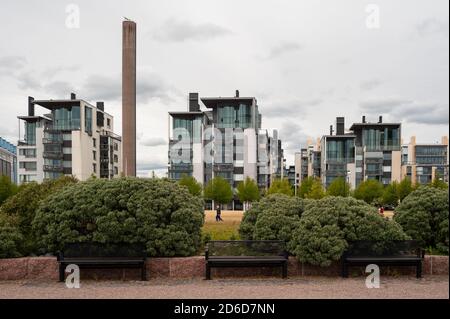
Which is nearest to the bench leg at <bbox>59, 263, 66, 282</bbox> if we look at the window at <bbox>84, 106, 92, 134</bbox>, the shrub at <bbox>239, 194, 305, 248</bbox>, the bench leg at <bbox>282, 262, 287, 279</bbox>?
the shrub at <bbox>239, 194, 305, 248</bbox>

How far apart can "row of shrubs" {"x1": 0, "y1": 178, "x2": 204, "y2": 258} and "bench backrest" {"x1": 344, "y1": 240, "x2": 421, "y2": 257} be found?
165 inches

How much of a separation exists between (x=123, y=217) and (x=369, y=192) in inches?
2020

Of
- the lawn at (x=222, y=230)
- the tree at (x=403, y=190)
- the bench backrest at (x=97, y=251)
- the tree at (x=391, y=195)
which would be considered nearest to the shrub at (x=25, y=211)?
the bench backrest at (x=97, y=251)

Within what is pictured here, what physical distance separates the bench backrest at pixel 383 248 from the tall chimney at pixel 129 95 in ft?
79.7

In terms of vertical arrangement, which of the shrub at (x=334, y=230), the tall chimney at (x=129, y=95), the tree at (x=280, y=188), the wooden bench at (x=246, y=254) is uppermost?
the tall chimney at (x=129, y=95)

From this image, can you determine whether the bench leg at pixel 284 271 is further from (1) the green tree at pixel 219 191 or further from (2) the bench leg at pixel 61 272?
(1) the green tree at pixel 219 191

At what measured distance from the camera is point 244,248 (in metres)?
11.2

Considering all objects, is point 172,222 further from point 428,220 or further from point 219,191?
point 219,191

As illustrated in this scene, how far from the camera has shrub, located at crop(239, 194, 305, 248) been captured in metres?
11.8

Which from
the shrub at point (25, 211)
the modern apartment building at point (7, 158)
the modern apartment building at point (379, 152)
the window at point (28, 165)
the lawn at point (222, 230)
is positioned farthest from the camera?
the modern apartment building at point (7, 158)

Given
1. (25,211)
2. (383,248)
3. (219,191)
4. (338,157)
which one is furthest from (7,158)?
(383,248)

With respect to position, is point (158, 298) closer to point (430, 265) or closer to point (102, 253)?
point (102, 253)

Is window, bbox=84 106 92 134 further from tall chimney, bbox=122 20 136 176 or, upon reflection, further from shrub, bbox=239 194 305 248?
shrub, bbox=239 194 305 248

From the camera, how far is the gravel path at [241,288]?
9.09 meters
